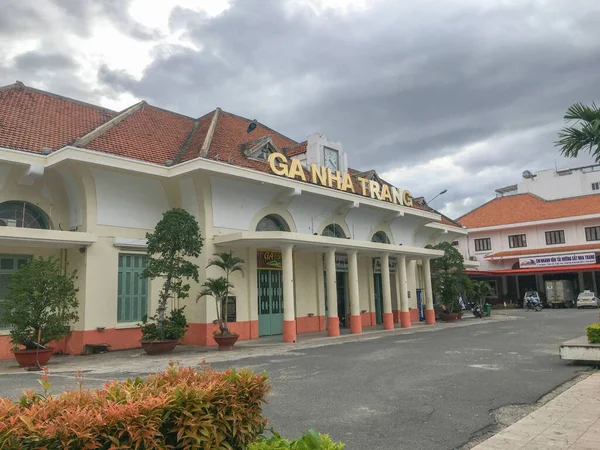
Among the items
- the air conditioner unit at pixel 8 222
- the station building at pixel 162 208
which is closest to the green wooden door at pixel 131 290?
the station building at pixel 162 208

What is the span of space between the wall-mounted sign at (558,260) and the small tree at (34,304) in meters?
35.1

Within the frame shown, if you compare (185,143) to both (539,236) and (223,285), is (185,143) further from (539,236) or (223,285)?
(539,236)

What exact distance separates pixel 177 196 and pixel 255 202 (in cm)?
286

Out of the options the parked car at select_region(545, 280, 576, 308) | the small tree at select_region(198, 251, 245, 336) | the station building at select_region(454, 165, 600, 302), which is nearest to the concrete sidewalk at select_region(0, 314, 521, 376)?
the small tree at select_region(198, 251, 245, 336)

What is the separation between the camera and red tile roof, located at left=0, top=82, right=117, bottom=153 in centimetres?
1452

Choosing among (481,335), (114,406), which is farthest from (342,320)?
(114,406)

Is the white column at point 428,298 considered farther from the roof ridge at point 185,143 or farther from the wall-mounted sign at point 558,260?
the wall-mounted sign at point 558,260

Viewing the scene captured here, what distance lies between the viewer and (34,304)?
11.6 m

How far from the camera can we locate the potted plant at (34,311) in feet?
37.9

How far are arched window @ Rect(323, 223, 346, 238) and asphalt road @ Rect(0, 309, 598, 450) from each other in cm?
743

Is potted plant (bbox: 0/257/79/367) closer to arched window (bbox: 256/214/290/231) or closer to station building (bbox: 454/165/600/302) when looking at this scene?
arched window (bbox: 256/214/290/231)

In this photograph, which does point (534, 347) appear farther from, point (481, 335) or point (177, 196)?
point (177, 196)

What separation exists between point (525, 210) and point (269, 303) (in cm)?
3117

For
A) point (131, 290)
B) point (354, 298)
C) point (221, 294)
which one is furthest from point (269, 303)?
point (131, 290)
